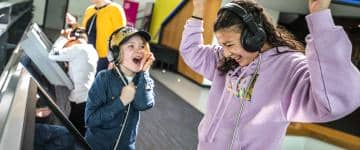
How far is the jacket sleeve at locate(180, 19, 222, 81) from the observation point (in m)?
1.59

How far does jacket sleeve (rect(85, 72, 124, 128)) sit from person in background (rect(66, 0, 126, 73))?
62.9 inches

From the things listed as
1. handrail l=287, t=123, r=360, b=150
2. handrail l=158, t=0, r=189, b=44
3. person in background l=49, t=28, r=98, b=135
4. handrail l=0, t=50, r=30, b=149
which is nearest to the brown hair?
handrail l=0, t=50, r=30, b=149

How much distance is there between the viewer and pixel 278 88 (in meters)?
1.28

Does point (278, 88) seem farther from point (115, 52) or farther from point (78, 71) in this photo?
point (78, 71)

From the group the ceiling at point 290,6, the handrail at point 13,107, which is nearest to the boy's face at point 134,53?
the handrail at point 13,107

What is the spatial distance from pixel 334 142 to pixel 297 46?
4.46 m

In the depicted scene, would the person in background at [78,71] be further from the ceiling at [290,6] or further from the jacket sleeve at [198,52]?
the ceiling at [290,6]

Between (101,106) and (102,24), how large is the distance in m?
1.80

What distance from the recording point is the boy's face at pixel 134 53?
2.13 metres

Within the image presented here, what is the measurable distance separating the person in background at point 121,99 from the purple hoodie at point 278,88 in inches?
21.9

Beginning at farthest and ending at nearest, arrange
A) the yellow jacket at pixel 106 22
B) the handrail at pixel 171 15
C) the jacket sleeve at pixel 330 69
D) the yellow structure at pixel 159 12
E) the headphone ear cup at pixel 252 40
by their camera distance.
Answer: the yellow structure at pixel 159 12
the handrail at pixel 171 15
the yellow jacket at pixel 106 22
the headphone ear cup at pixel 252 40
the jacket sleeve at pixel 330 69

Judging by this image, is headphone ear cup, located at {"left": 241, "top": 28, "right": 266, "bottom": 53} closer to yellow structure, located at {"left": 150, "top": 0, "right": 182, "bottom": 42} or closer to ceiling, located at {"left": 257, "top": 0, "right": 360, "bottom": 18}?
ceiling, located at {"left": 257, "top": 0, "right": 360, "bottom": 18}

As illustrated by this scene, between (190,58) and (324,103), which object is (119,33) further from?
(324,103)

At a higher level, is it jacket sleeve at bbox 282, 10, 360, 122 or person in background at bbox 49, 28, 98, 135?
jacket sleeve at bbox 282, 10, 360, 122
